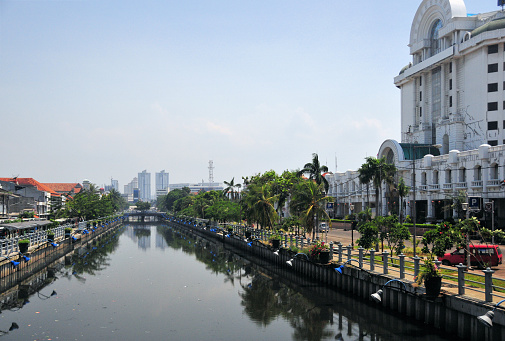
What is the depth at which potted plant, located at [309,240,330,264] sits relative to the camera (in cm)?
3878

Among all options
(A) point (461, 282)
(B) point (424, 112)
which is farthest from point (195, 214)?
(A) point (461, 282)

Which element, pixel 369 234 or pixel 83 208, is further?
pixel 83 208

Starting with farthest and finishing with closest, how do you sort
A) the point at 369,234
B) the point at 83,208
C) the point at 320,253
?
the point at 83,208
the point at 369,234
the point at 320,253

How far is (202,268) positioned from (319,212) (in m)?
16.1

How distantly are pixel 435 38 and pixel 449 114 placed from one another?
2051 centimetres

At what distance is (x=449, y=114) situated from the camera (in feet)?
323

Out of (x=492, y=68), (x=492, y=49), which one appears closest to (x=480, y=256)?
(x=492, y=68)

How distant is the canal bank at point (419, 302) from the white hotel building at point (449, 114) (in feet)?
135

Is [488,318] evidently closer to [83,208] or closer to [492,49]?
[492,49]

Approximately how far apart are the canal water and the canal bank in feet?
2.18

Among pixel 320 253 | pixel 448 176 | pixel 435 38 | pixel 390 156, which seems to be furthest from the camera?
pixel 435 38

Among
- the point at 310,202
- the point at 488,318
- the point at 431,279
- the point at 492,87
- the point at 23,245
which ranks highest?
the point at 492,87

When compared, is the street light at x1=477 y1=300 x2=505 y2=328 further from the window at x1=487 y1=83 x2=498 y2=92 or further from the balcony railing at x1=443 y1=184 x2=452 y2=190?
the window at x1=487 y1=83 x2=498 y2=92

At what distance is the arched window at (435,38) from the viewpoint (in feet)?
348
